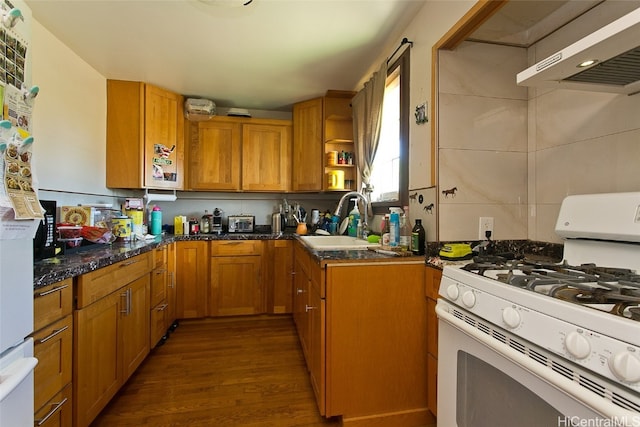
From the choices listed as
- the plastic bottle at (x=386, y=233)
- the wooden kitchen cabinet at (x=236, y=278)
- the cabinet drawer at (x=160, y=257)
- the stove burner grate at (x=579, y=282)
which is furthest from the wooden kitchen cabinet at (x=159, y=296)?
the stove burner grate at (x=579, y=282)

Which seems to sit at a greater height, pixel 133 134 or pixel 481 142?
pixel 133 134

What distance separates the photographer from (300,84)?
267 cm

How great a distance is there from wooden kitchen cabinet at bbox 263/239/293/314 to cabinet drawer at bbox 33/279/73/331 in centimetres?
172

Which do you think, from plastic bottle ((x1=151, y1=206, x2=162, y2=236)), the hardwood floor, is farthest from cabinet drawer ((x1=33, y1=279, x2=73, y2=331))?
plastic bottle ((x1=151, y1=206, x2=162, y2=236))

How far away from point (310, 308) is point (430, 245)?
774 mm

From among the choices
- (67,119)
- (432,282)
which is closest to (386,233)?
(432,282)

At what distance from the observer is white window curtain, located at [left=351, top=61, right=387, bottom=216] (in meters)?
2.13

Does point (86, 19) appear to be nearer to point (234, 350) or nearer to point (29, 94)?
point (29, 94)

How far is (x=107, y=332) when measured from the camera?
149 cm

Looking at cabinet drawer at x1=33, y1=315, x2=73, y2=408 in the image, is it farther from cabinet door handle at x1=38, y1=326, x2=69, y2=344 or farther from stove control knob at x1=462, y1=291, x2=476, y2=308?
stove control knob at x1=462, y1=291, x2=476, y2=308

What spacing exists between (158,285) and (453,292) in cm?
215

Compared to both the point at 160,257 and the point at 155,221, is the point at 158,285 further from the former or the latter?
the point at 155,221

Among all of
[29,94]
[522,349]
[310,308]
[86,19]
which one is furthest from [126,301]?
[522,349]

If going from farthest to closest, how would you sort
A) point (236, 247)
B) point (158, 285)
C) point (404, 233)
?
point (236, 247), point (158, 285), point (404, 233)
